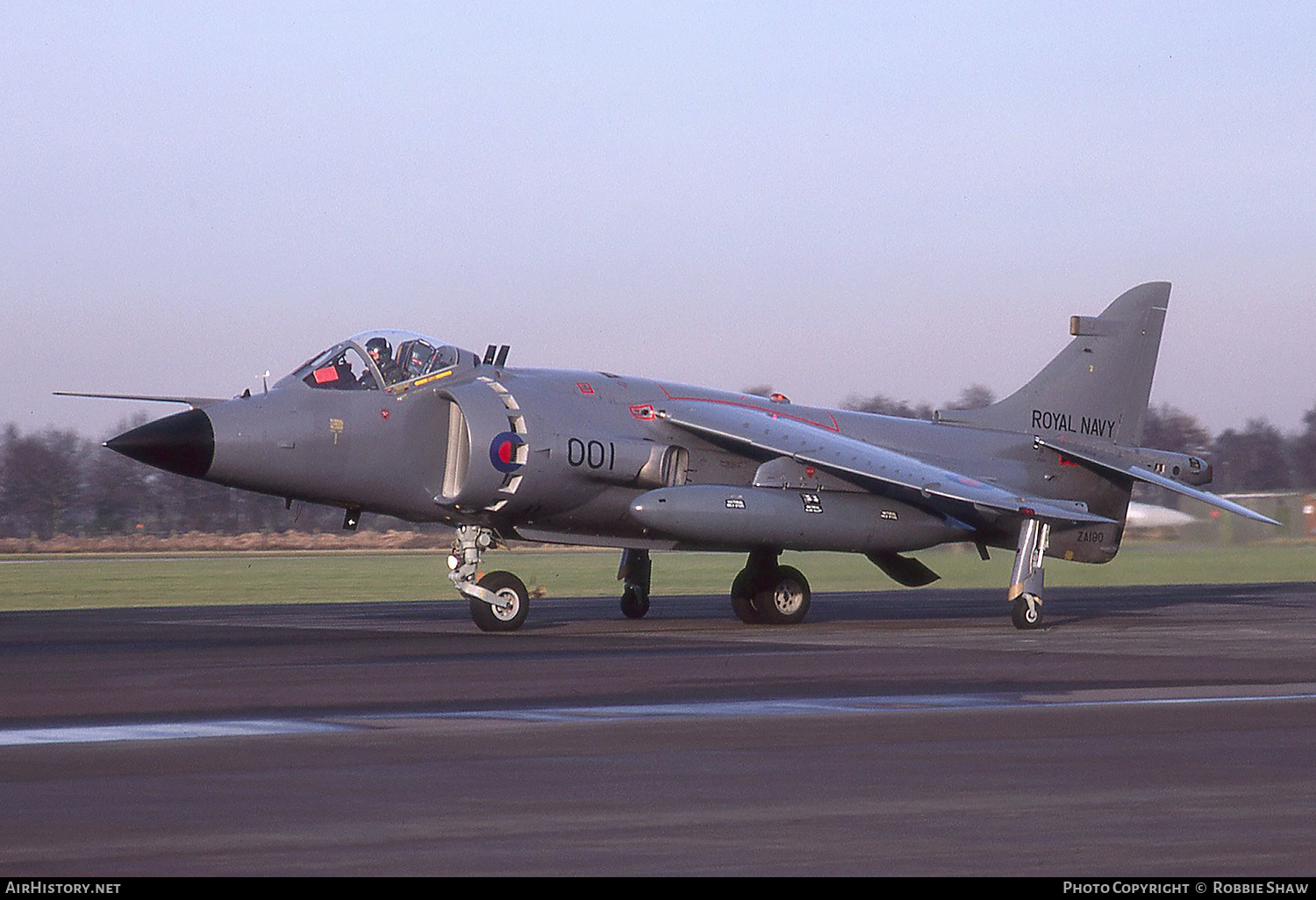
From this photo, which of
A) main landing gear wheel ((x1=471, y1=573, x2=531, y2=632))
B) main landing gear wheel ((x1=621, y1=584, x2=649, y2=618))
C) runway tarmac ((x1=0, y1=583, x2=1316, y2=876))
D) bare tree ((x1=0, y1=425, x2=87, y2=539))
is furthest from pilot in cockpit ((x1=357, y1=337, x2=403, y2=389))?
bare tree ((x1=0, y1=425, x2=87, y2=539))

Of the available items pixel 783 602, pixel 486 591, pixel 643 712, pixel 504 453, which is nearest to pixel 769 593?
pixel 783 602

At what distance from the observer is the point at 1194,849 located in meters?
6.14

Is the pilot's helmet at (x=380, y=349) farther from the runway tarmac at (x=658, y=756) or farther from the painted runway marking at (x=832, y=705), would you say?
the painted runway marking at (x=832, y=705)

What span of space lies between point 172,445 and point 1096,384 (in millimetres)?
13050

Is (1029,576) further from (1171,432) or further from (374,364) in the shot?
(1171,432)

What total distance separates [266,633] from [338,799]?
11469 mm

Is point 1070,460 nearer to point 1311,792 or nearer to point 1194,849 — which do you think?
point 1311,792

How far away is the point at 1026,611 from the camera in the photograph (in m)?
19.5

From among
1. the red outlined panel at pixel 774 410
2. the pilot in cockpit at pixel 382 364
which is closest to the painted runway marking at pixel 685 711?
the pilot in cockpit at pixel 382 364

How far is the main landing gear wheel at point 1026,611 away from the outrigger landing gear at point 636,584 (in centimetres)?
491

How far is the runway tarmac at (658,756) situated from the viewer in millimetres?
6148

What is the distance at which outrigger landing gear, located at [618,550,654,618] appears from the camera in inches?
854
